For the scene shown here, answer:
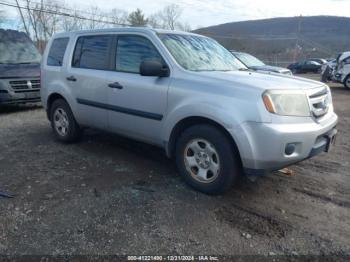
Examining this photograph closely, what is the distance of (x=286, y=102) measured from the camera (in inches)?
142

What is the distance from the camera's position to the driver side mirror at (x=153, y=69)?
13.5ft

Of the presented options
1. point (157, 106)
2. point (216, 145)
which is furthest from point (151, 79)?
point (216, 145)

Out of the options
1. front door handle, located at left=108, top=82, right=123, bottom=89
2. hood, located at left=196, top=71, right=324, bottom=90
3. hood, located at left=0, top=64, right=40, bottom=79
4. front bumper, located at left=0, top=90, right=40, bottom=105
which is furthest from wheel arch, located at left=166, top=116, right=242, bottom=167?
hood, located at left=0, top=64, right=40, bottom=79

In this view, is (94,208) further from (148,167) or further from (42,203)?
(148,167)

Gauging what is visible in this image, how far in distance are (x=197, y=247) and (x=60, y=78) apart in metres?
3.86

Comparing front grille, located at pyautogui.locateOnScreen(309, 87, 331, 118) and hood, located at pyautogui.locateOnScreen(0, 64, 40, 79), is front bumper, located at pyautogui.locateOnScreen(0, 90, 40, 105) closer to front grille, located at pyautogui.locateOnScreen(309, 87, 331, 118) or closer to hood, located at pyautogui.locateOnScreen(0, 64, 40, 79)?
hood, located at pyautogui.locateOnScreen(0, 64, 40, 79)

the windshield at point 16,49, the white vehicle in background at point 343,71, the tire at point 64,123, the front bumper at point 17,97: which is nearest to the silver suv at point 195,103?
the tire at point 64,123

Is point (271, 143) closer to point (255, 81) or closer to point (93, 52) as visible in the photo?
point (255, 81)

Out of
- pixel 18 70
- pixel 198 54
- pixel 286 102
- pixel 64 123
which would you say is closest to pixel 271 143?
pixel 286 102

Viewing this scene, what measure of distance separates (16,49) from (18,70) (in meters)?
1.15

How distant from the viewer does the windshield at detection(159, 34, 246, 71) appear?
4387mm

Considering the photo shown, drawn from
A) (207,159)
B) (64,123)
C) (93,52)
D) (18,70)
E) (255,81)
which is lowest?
A: (64,123)

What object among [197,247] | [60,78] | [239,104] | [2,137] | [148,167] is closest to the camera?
[197,247]

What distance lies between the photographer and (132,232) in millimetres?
3309
